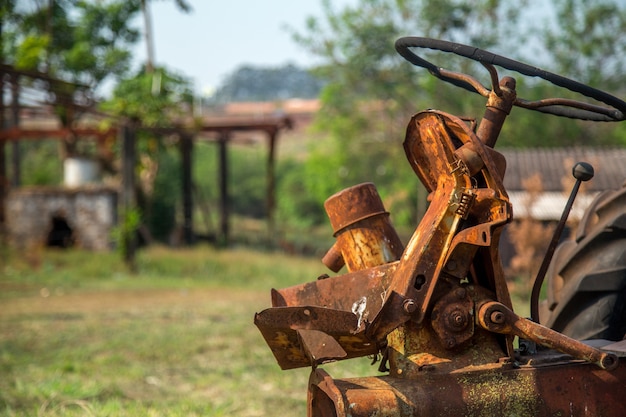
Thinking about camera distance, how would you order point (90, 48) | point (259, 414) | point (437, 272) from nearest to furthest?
point (437, 272) < point (259, 414) < point (90, 48)

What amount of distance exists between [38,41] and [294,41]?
13998 millimetres

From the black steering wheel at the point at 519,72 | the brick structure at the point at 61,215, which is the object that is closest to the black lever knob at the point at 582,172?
the black steering wheel at the point at 519,72

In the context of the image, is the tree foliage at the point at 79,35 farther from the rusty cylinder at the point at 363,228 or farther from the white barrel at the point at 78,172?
the rusty cylinder at the point at 363,228

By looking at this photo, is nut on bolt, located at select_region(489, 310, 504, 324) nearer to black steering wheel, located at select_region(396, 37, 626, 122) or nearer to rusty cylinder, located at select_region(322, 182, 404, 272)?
rusty cylinder, located at select_region(322, 182, 404, 272)

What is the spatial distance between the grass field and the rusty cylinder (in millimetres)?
2049

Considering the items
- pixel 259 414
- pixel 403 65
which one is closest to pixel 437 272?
pixel 259 414

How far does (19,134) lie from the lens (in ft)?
65.8

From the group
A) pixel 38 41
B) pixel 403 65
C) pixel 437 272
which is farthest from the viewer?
pixel 403 65

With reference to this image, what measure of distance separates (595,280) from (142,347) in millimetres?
5087

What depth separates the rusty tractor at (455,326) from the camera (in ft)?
8.04

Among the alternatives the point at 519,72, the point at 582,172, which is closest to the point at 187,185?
the point at 582,172

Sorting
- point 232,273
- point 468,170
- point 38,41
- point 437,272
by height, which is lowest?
point 232,273

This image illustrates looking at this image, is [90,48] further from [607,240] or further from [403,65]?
[607,240]

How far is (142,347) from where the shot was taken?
7.50 metres
